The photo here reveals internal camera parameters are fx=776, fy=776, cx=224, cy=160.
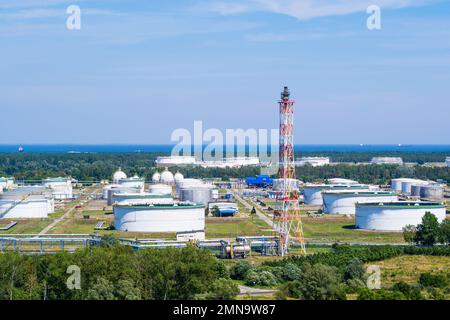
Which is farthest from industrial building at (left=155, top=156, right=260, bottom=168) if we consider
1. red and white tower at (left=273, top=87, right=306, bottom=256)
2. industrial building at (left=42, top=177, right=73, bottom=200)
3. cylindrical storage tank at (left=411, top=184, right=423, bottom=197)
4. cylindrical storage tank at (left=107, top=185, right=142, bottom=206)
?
red and white tower at (left=273, top=87, right=306, bottom=256)

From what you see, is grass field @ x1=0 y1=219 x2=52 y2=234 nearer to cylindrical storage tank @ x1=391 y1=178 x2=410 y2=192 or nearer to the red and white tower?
the red and white tower

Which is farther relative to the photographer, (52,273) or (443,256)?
(443,256)

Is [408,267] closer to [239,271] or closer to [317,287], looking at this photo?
[239,271]

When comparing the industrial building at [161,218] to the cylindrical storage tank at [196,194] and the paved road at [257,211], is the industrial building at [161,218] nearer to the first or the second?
the paved road at [257,211]

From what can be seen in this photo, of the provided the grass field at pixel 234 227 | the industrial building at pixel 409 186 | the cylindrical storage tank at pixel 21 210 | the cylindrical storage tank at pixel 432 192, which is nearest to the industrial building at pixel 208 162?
the industrial building at pixel 409 186

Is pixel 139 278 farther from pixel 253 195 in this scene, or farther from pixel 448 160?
pixel 448 160

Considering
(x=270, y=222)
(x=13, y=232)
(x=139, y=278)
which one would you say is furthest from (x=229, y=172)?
(x=139, y=278)
